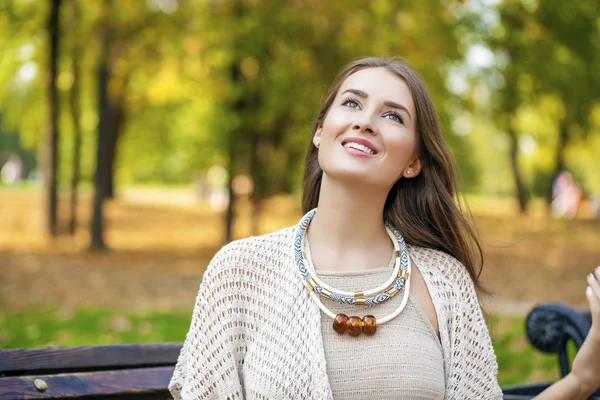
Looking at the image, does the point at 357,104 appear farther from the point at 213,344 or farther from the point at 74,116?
the point at 74,116

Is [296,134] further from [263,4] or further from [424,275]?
[424,275]

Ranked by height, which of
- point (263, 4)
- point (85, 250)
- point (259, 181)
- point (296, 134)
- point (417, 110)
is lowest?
point (85, 250)

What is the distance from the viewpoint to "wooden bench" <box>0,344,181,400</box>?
9.00 feet

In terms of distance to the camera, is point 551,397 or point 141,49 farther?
→ point 141,49

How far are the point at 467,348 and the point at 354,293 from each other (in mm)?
445

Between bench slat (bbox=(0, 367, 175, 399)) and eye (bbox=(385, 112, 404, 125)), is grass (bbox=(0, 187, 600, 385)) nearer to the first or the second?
eye (bbox=(385, 112, 404, 125))

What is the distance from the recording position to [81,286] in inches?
428

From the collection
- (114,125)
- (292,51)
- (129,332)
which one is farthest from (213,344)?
(114,125)

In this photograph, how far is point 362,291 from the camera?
2.47m

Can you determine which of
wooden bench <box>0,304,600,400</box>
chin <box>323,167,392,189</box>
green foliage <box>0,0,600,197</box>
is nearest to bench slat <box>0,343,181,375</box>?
wooden bench <box>0,304,600,400</box>

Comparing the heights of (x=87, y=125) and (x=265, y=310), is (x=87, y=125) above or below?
below

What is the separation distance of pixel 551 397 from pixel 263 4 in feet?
35.8

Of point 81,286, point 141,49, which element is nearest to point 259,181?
point 141,49

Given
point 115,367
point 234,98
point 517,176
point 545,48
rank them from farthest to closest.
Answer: point 517,176
point 234,98
point 545,48
point 115,367
